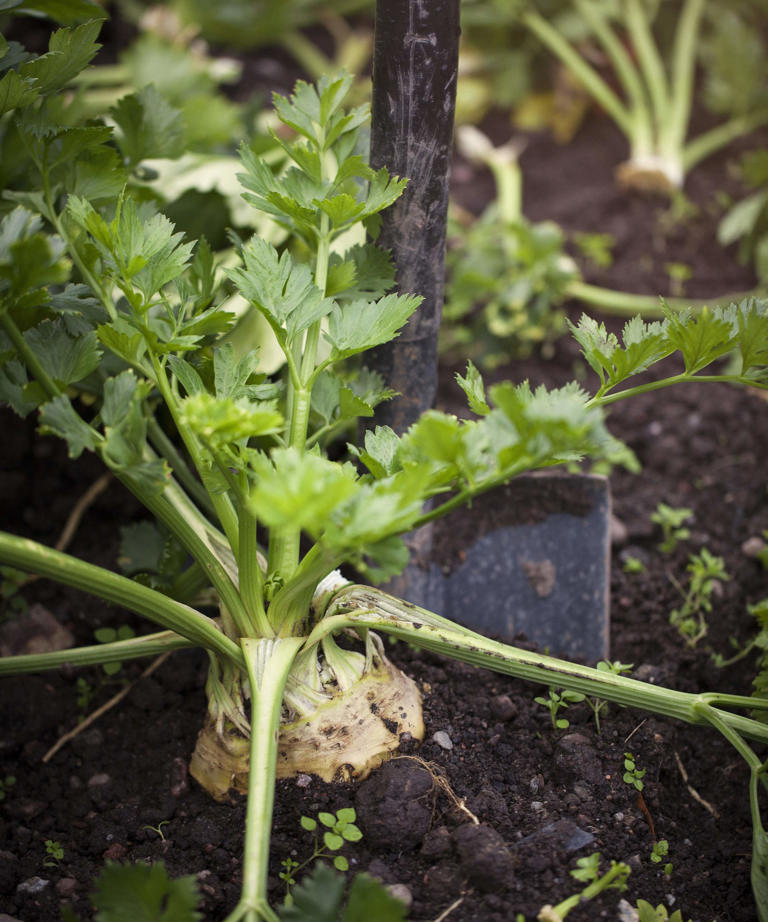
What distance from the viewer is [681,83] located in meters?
2.91

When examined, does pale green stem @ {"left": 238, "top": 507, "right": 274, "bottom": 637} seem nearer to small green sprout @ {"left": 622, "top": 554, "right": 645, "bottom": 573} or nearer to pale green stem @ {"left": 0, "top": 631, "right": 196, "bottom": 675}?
pale green stem @ {"left": 0, "top": 631, "right": 196, "bottom": 675}

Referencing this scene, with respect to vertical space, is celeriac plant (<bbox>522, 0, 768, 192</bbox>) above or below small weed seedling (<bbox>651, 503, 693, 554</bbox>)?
above

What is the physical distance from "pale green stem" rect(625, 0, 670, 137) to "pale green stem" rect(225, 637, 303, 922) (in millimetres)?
2518

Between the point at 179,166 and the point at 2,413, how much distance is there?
0.67 meters

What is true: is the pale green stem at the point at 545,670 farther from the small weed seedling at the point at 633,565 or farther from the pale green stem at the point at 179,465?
the small weed seedling at the point at 633,565

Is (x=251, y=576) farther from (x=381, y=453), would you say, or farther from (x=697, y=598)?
(x=697, y=598)

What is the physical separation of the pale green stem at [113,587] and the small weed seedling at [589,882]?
479 mm

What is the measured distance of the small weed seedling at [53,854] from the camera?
1.12 metres

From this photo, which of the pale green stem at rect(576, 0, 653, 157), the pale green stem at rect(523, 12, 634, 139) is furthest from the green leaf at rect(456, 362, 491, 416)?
the pale green stem at rect(523, 12, 634, 139)

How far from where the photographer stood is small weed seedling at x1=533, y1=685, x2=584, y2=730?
1.27 metres

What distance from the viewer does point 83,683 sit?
1.41 metres

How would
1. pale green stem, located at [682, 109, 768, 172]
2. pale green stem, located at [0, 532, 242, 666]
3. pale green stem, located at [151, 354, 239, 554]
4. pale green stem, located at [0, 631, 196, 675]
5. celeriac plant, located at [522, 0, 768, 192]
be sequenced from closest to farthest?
pale green stem, located at [0, 532, 242, 666], pale green stem, located at [151, 354, 239, 554], pale green stem, located at [0, 631, 196, 675], celeriac plant, located at [522, 0, 768, 192], pale green stem, located at [682, 109, 768, 172]

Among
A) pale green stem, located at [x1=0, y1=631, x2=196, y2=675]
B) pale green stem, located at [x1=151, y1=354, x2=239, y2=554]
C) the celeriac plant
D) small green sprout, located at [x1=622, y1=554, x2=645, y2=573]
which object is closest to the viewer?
pale green stem, located at [x1=151, y1=354, x2=239, y2=554]

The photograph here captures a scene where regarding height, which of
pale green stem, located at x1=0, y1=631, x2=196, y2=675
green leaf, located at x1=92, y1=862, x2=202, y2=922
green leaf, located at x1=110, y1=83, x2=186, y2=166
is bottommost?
pale green stem, located at x1=0, y1=631, x2=196, y2=675
